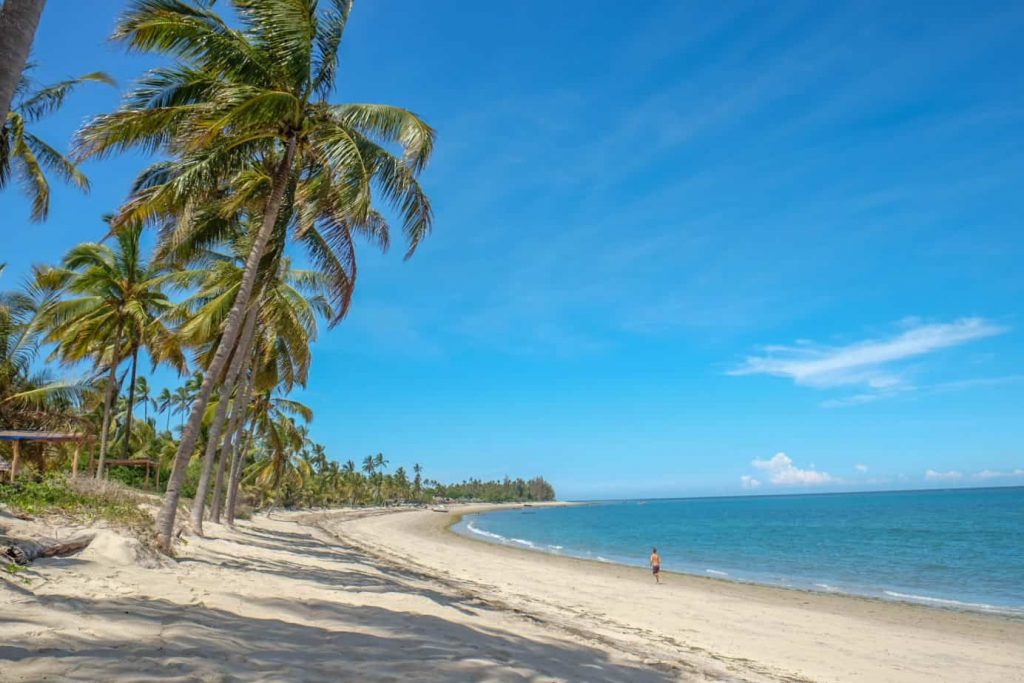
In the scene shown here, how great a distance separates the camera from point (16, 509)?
31.5ft

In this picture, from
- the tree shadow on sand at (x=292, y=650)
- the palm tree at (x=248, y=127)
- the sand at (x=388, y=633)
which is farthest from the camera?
the palm tree at (x=248, y=127)

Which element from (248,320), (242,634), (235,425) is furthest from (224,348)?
(235,425)

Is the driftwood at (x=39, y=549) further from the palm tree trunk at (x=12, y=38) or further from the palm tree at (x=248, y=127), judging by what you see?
the palm tree trunk at (x=12, y=38)

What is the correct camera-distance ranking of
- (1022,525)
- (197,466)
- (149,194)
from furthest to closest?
(1022,525), (197,466), (149,194)

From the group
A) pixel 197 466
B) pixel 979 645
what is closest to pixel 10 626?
pixel 979 645

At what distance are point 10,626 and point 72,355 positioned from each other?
2067cm

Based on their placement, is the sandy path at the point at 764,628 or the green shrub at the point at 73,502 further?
the sandy path at the point at 764,628

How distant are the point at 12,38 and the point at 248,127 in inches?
254

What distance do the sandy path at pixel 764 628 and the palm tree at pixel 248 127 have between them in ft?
26.2

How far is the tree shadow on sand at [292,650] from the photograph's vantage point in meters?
3.99

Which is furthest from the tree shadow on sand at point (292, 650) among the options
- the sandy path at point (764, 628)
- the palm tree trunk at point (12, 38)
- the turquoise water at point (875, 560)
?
the turquoise water at point (875, 560)

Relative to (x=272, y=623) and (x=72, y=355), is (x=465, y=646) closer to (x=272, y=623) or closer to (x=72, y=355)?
(x=272, y=623)

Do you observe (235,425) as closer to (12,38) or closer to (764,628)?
(764,628)

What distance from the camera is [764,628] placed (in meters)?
14.3
